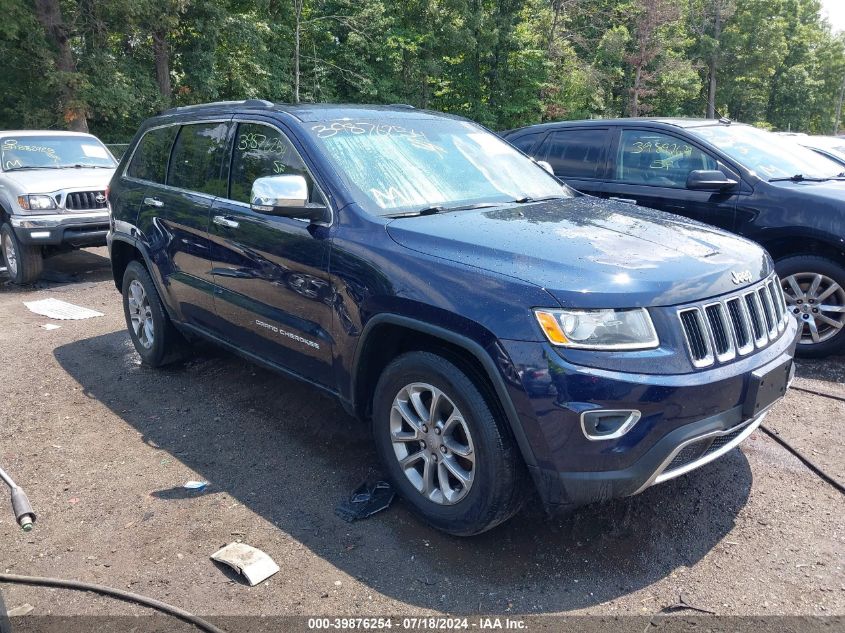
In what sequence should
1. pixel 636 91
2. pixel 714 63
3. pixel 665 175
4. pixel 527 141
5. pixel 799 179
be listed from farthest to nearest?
pixel 714 63, pixel 636 91, pixel 527 141, pixel 665 175, pixel 799 179

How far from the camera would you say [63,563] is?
3066 millimetres

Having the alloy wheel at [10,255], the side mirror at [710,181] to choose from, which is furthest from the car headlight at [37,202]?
the side mirror at [710,181]

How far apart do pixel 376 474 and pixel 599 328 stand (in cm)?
172

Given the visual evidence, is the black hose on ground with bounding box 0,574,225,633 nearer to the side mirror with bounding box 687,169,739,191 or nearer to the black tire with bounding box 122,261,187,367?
the black tire with bounding box 122,261,187,367

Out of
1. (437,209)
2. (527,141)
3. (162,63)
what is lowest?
(437,209)

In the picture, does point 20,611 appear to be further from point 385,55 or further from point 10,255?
point 385,55

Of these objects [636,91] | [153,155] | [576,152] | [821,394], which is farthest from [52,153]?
[636,91]

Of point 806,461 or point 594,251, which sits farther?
point 806,461

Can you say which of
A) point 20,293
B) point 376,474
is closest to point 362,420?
point 376,474

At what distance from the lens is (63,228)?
8742 mm

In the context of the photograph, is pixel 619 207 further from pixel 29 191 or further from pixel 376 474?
pixel 29 191

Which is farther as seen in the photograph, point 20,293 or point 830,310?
point 20,293

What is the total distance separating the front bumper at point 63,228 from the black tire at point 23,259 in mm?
153

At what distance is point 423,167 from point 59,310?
18.3 ft
